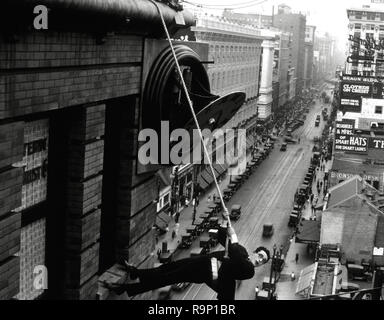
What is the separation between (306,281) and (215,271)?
3273cm

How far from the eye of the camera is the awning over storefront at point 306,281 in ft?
125

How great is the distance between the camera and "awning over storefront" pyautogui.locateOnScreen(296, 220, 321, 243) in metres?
49.0

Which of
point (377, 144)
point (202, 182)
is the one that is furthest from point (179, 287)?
Result: point (377, 144)

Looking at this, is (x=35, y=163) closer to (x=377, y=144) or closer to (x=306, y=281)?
(x=306, y=281)

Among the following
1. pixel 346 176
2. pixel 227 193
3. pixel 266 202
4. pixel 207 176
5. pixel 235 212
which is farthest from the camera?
pixel 207 176

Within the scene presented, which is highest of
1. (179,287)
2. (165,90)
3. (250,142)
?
(165,90)

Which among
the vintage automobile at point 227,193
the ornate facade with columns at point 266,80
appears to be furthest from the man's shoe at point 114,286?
the ornate facade with columns at point 266,80

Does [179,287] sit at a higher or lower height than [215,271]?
lower

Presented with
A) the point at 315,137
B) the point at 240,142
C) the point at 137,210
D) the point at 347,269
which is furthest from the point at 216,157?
the point at 137,210

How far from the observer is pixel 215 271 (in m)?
7.89

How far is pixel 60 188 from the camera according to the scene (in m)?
8.86

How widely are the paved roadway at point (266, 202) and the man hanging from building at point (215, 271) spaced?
26.2 meters

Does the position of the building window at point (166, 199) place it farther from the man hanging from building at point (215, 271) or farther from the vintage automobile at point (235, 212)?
the man hanging from building at point (215, 271)

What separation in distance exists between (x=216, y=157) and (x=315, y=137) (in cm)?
4324
